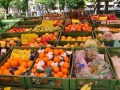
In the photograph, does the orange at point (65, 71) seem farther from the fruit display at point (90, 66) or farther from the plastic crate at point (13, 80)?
the plastic crate at point (13, 80)

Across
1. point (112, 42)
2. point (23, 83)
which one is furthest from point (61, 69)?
point (112, 42)

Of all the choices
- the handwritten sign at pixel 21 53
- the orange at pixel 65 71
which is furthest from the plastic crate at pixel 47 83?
the handwritten sign at pixel 21 53

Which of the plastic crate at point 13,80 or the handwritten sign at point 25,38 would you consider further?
the handwritten sign at point 25,38

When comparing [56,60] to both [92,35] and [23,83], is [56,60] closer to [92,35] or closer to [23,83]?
[23,83]

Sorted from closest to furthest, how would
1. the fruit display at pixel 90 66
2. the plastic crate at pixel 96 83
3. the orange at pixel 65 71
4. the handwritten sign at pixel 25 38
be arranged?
the plastic crate at pixel 96 83 → the fruit display at pixel 90 66 → the orange at pixel 65 71 → the handwritten sign at pixel 25 38

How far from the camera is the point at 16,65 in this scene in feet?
10.6

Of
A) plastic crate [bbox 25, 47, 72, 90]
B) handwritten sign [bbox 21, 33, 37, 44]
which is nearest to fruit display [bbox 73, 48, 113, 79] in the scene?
plastic crate [bbox 25, 47, 72, 90]

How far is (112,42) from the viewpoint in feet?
14.4

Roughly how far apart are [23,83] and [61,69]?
1.90 ft

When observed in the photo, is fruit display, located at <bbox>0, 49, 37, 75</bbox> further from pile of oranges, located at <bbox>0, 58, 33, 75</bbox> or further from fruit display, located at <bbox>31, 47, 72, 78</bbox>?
fruit display, located at <bbox>31, 47, 72, 78</bbox>

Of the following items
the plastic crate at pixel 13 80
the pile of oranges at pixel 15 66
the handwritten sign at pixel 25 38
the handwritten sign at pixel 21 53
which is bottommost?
the plastic crate at pixel 13 80

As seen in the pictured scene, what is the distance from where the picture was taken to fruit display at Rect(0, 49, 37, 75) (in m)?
2.93

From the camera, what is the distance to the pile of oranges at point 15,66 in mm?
2930

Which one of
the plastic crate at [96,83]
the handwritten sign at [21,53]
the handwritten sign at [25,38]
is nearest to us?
the plastic crate at [96,83]
